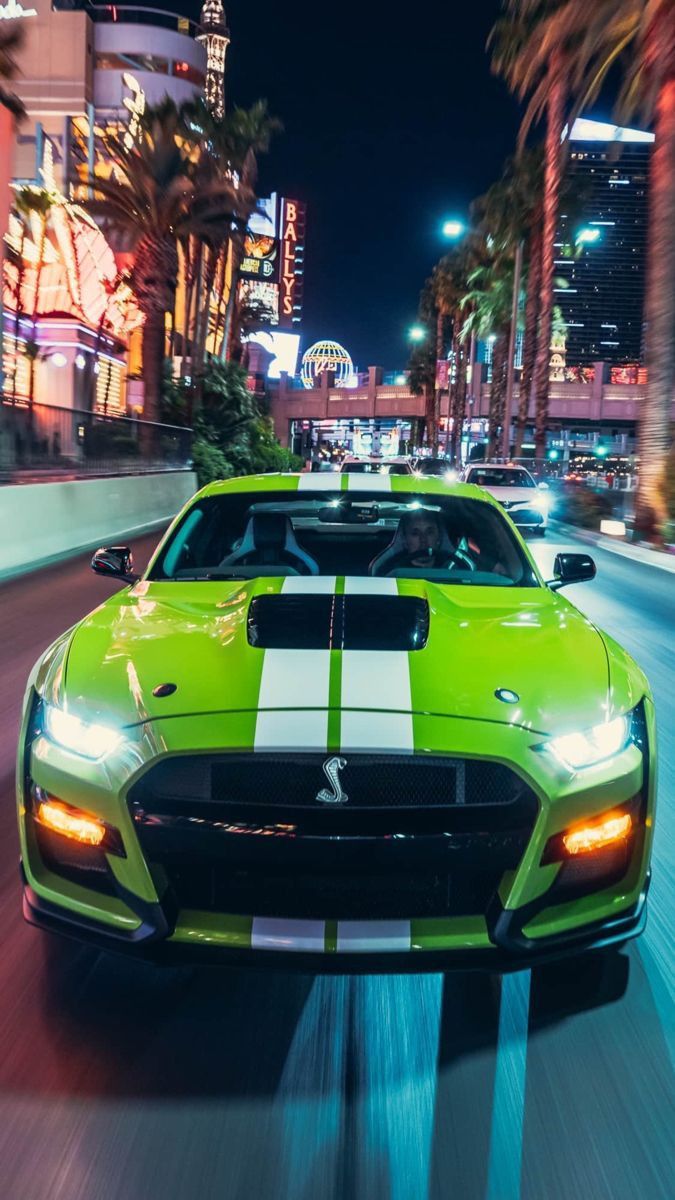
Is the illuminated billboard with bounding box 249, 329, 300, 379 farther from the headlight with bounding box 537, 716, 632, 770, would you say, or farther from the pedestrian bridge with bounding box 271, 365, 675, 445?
the headlight with bounding box 537, 716, 632, 770

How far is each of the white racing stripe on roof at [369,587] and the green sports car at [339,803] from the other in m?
0.60

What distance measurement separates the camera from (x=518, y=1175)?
2.55 m

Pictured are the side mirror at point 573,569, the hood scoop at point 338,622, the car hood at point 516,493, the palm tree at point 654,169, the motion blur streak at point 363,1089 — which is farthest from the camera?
the car hood at point 516,493

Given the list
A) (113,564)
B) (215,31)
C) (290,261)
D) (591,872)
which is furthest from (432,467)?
(290,261)

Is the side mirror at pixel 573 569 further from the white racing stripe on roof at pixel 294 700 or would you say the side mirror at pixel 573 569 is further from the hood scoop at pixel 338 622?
the white racing stripe on roof at pixel 294 700

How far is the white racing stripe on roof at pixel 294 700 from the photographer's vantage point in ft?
9.82

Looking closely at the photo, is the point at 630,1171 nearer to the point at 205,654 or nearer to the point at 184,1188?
the point at 184,1188

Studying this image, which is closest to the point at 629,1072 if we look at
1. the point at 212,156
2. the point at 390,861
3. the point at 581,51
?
the point at 390,861

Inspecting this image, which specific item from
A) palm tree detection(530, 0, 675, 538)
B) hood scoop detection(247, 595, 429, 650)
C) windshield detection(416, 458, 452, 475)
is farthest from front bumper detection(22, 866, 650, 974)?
windshield detection(416, 458, 452, 475)

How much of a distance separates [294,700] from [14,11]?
6179 centimetres

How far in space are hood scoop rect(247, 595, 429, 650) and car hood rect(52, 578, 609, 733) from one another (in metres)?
0.03

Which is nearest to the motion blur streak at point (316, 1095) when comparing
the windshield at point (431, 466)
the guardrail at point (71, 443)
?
the guardrail at point (71, 443)

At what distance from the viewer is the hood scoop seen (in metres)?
3.58

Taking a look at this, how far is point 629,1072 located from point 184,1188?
117cm
